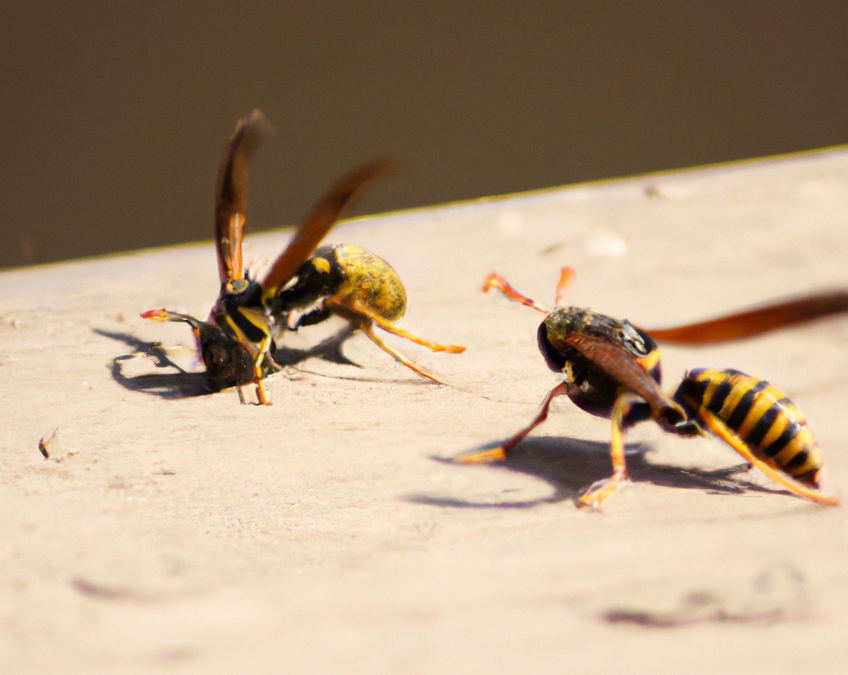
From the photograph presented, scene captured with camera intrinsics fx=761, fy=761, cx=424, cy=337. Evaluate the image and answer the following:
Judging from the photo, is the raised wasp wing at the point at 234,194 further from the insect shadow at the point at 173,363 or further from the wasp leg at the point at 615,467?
the wasp leg at the point at 615,467

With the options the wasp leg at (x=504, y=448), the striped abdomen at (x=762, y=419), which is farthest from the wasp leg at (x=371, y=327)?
the striped abdomen at (x=762, y=419)

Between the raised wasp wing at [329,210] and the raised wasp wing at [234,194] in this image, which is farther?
the raised wasp wing at [234,194]

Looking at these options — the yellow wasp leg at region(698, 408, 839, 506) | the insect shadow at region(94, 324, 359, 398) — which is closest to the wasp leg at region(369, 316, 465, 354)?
the insect shadow at region(94, 324, 359, 398)

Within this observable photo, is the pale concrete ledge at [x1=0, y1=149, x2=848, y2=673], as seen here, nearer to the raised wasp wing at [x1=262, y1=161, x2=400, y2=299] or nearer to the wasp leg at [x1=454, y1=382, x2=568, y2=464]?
the wasp leg at [x1=454, y1=382, x2=568, y2=464]

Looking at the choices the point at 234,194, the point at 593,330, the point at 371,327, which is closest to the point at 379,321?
the point at 371,327

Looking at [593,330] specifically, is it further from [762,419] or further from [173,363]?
[173,363]

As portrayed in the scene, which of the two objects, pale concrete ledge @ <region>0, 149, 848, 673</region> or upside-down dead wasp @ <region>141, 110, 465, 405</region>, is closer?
pale concrete ledge @ <region>0, 149, 848, 673</region>


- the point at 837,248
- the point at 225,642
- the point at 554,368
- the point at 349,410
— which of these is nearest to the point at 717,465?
the point at 554,368
